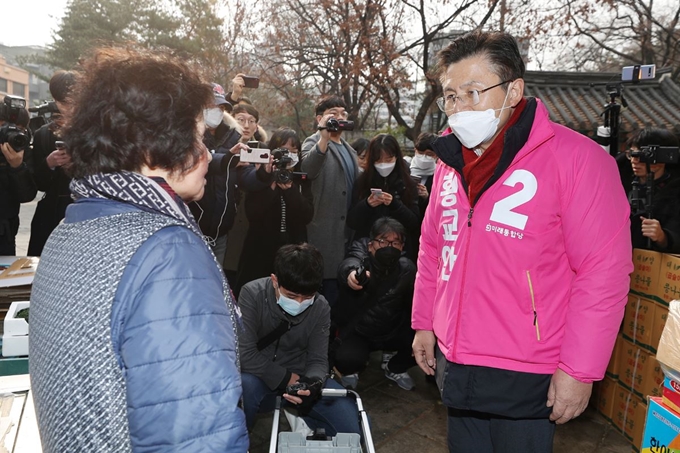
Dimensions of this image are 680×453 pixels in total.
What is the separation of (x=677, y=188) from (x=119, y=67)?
3412 millimetres

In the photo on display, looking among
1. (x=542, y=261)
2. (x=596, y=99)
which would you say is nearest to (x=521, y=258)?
(x=542, y=261)

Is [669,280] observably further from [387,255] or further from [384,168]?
[384,168]

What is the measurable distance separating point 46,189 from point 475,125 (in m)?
3.30

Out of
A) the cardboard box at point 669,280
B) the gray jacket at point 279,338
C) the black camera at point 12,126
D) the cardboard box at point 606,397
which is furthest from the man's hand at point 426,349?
the black camera at point 12,126

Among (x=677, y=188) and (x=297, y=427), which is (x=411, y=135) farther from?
(x=297, y=427)

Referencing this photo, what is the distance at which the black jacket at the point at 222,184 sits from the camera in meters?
3.31

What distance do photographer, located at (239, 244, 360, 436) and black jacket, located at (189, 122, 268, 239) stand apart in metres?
0.66

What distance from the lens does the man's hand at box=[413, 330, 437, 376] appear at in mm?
2125

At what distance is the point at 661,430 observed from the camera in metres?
2.06

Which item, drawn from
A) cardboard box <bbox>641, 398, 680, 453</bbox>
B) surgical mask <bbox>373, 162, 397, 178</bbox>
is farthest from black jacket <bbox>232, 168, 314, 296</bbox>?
cardboard box <bbox>641, 398, 680, 453</bbox>

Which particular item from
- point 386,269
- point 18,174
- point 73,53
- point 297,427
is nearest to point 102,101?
point 297,427

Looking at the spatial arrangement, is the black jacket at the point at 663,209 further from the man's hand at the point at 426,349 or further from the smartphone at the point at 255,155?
the smartphone at the point at 255,155

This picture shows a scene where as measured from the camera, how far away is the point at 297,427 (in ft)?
8.64

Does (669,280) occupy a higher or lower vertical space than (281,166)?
lower
